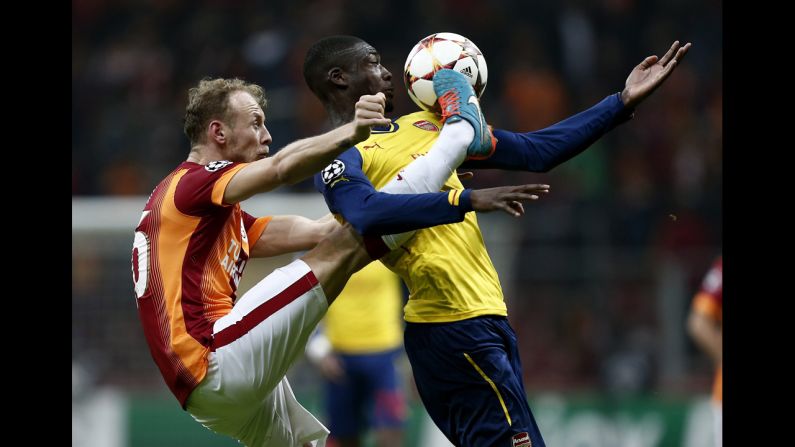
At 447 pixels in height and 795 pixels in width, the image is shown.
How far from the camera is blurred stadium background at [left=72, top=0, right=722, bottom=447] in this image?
35.7 feet

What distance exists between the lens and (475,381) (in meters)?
4.78

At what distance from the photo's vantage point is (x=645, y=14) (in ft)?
48.3

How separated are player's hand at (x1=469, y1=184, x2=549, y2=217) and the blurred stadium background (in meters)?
6.51

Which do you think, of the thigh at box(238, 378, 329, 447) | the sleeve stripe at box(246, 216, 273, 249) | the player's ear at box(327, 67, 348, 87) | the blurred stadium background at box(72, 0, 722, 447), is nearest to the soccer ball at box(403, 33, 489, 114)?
the player's ear at box(327, 67, 348, 87)

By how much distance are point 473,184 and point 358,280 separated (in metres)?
2.45

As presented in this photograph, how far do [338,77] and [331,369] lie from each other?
4858 mm

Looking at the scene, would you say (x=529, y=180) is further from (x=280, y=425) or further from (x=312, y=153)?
(x=312, y=153)

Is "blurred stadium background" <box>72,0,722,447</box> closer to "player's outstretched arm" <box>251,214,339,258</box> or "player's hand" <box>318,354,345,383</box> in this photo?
"player's hand" <box>318,354,345,383</box>

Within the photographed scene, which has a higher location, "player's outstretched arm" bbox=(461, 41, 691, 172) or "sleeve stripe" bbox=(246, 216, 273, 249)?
"player's outstretched arm" bbox=(461, 41, 691, 172)

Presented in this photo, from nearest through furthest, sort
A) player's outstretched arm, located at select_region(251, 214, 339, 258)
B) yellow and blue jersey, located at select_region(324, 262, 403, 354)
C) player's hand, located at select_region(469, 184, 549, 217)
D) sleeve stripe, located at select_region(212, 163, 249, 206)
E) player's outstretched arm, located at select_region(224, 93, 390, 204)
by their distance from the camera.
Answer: player's hand, located at select_region(469, 184, 549, 217) → player's outstretched arm, located at select_region(224, 93, 390, 204) → sleeve stripe, located at select_region(212, 163, 249, 206) → player's outstretched arm, located at select_region(251, 214, 339, 258) → yellow and blue jersey, located at select_region(324, 262, 403, 354)

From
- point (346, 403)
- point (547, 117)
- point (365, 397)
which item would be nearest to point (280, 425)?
point (346, 403)

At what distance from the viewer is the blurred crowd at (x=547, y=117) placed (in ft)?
37.3

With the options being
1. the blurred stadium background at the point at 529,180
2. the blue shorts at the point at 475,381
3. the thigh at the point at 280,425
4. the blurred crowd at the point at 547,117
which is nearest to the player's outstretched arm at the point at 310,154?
the blue shorts at the point at 475,381

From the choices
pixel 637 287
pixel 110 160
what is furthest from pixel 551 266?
pixel 110 160
